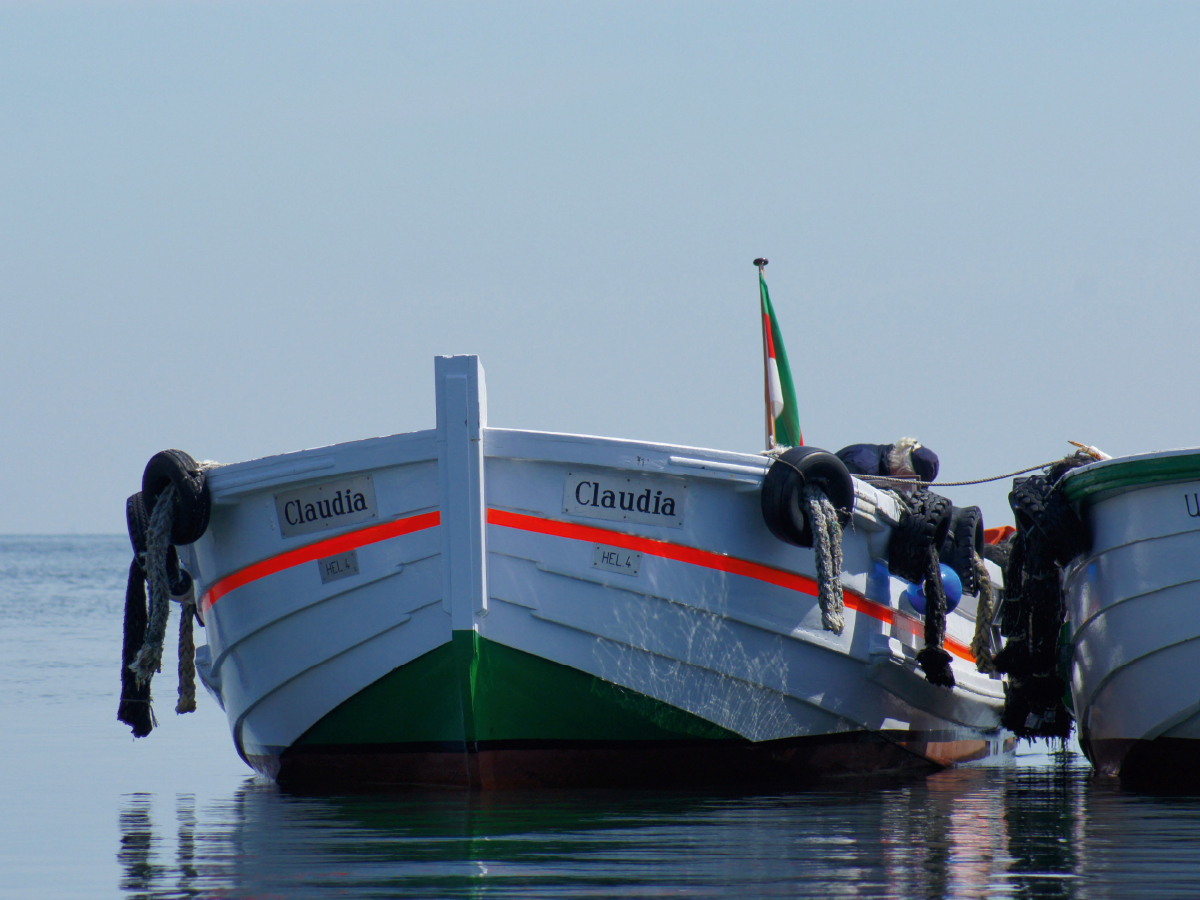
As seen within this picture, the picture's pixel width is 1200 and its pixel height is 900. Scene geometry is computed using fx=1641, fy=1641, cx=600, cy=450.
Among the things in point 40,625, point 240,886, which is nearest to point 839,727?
point 240,886

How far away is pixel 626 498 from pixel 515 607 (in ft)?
2.61

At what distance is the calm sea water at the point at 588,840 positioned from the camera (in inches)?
222

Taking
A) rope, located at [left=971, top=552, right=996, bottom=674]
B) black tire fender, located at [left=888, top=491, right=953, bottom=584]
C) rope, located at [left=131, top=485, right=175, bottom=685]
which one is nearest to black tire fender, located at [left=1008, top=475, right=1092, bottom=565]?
black tire fender, located at [left=888, top=491, right=953, bottom=584]

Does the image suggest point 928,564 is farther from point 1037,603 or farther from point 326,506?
point 326,506

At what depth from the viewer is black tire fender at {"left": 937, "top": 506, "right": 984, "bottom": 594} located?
33.9 feet

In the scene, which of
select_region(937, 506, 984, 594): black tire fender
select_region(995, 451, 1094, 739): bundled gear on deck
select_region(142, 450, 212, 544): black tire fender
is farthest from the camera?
select_region(937, 506, 984, 594): black tire fender

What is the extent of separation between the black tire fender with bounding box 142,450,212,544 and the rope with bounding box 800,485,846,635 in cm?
317

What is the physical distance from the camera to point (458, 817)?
7.46 m

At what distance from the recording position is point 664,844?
653 cm

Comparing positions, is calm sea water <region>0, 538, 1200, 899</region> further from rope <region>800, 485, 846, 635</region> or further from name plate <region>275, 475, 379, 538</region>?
name plate <region>275, 475, 379, 538</region>

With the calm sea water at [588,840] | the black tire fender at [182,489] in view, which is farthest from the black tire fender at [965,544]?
the black tire fender at [182,489]

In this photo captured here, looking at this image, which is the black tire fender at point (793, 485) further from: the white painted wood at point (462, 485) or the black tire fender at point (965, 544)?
the black tire fender at point (965, 544)

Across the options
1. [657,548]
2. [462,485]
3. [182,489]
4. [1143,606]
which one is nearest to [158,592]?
[182,489]

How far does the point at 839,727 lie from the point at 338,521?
10.3 ft
